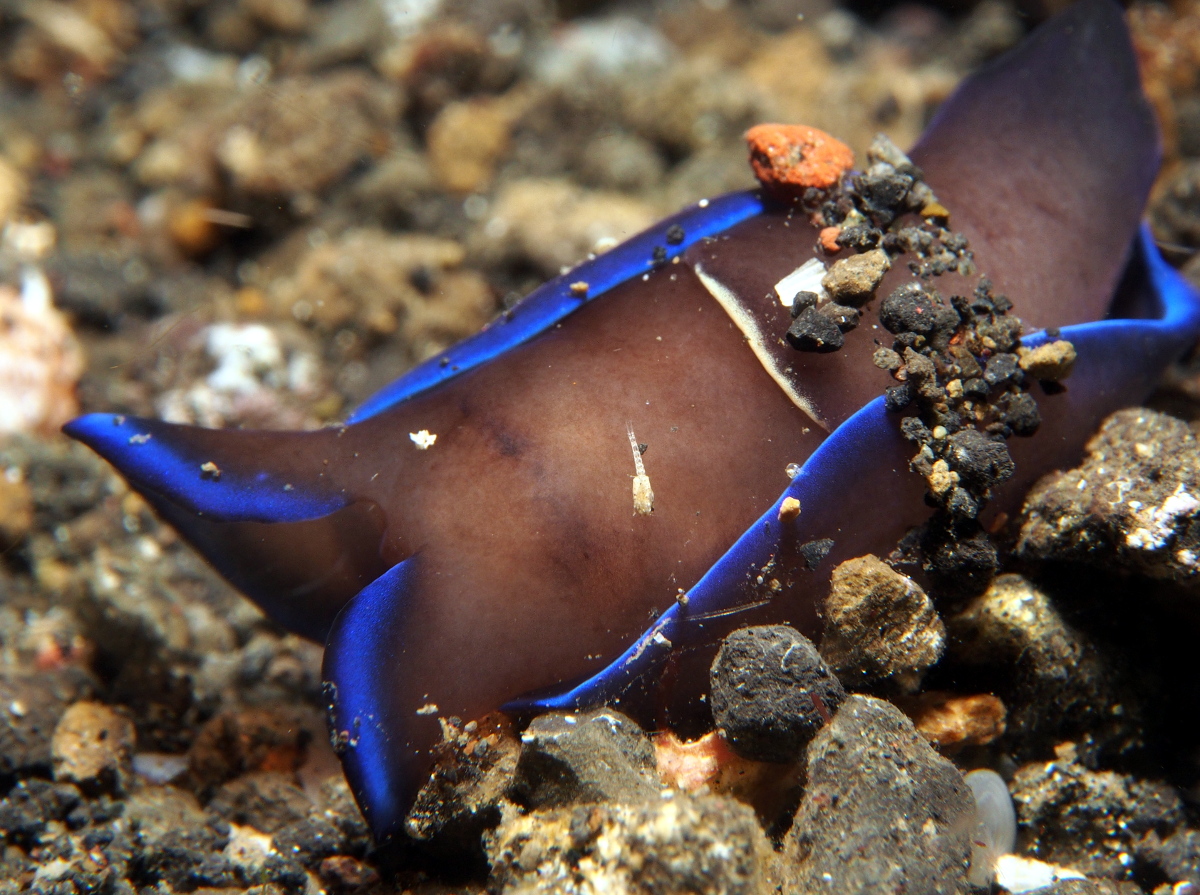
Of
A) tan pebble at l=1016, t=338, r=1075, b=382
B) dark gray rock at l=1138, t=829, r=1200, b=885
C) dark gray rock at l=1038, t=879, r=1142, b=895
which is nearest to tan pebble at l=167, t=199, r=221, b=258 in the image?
tan pebble at l=1016, t=338, r=1075, b=382

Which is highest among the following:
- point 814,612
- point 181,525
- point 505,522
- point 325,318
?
point 505,522

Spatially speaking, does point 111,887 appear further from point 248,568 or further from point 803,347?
point 803,347

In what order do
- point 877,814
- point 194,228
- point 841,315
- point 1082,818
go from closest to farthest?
point 877,814 < point 841,315 < point 1082,818 < point 194,228

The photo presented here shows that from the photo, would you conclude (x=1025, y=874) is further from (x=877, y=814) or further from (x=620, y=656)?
(x=620, y=656)

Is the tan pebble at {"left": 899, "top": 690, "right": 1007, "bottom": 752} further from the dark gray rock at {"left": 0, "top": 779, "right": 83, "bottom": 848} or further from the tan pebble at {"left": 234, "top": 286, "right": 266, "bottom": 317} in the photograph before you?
the tan pebble at {"left": 234, "top": 286, "right": 266, "bottom": 317}

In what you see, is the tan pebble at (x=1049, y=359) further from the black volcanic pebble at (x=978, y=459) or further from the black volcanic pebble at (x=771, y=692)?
the black volcanic pebble at (x=771, y=692)

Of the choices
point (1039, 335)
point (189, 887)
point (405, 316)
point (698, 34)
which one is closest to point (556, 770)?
point (189, 887)

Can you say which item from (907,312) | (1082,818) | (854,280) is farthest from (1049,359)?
(1082,818)
